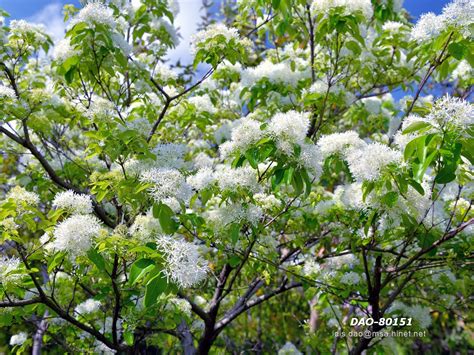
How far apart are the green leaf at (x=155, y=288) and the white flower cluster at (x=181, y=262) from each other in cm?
3

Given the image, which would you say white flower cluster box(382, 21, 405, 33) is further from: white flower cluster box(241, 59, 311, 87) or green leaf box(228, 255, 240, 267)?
green leaf box(228, 255, 240, 267)

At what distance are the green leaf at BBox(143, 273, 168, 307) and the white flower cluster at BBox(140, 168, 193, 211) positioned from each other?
0.55 m

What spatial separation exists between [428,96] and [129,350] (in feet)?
14.8

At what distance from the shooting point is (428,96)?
5285 mm

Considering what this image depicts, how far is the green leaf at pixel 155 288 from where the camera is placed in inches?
56.6

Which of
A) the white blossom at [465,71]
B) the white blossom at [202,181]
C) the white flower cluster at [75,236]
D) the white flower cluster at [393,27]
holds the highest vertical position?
the white flower cluster at [393,27]

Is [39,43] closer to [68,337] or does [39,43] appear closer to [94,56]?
[94,56]

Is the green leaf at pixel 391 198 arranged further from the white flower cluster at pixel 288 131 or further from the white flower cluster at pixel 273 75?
the white flower cluster at pixel 273 75

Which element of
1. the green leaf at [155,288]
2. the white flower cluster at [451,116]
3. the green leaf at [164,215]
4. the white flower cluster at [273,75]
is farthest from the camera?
the white flower cluster at [273,75]

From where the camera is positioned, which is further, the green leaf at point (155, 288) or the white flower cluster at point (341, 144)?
the white flower cluster at point (341, 144)

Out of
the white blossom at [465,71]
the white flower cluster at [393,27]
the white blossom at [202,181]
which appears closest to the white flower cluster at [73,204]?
the white blossom at [202,181]

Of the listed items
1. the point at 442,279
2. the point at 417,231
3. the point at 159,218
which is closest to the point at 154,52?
the point at 159,218

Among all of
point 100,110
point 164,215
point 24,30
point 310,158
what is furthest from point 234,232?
point 24,30

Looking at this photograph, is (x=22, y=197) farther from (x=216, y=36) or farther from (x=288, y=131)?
(x=216, y=36)
